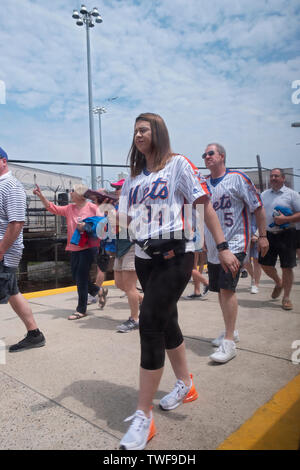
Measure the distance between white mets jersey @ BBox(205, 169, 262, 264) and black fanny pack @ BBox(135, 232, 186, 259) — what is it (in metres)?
1.35

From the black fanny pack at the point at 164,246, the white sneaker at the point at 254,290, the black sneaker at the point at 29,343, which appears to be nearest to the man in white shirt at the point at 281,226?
the white sneaker at the point at 254,290

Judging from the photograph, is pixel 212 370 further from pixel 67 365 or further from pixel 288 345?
pixel 67 365

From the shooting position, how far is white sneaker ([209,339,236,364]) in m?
3.05

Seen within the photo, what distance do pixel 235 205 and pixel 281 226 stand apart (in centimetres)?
213

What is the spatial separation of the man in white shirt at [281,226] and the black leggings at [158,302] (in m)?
3.33

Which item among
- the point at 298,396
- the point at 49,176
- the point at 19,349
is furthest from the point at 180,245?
the point at 49,176

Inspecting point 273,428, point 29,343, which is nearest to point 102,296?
point 29,343

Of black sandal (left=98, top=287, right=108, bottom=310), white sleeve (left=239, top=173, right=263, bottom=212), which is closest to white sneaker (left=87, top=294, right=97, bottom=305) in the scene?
black sandal (left=98, top=287, right=108, bottom=310)

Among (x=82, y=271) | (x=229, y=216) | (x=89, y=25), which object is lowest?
(x=82, y=271)

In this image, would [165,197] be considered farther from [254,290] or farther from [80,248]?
[254,290]

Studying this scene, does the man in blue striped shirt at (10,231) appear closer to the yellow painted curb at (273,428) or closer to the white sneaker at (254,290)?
the yellow painted curb at (273,428)

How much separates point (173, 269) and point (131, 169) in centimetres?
75

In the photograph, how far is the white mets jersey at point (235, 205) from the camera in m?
3.39

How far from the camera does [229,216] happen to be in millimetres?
3439
